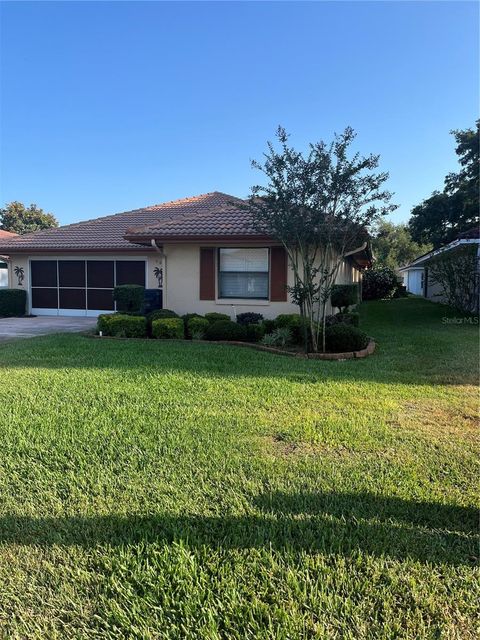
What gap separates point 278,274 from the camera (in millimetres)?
11883

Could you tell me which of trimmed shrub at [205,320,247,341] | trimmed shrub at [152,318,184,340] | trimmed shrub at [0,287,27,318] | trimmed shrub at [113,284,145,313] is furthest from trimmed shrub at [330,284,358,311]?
trimmed shrub at [0,287,27,318]

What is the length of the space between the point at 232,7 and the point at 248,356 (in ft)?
24.3

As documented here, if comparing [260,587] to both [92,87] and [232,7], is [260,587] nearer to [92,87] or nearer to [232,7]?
[232,7]

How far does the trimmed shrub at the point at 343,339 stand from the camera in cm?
866

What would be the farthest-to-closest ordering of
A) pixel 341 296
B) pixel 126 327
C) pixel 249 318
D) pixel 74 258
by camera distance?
pixel 74 258 < pixel 341 296 < pixel 249 318 < pixel 126 327

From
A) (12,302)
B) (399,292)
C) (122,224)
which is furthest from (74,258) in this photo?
(399,292)

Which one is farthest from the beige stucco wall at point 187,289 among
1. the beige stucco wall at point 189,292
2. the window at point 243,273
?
the window at point 243,273

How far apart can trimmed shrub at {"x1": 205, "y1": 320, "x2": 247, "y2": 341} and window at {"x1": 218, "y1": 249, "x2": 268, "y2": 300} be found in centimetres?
249

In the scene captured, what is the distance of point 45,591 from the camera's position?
2.24 m

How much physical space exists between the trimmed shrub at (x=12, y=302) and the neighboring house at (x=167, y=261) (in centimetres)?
54

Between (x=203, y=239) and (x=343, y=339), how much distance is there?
504cm

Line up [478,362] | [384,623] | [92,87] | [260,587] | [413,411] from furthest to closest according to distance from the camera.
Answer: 1. [92,87]
2. [478,362]
3. [413,411]
4. [260,587]
5. [384,623]

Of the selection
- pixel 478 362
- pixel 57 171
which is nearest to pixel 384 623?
pixel 478 362

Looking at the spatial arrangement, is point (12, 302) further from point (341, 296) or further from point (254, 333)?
point (341, 296)
